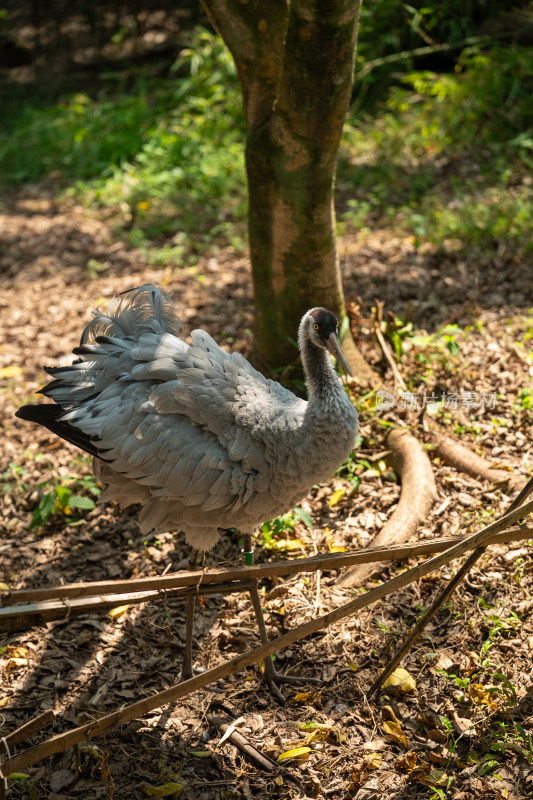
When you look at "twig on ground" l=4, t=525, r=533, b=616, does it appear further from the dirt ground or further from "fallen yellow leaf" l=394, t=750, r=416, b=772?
"fallen yellow leaf" l=394, t=750, r=416, b=772

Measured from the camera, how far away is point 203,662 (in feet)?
12.6

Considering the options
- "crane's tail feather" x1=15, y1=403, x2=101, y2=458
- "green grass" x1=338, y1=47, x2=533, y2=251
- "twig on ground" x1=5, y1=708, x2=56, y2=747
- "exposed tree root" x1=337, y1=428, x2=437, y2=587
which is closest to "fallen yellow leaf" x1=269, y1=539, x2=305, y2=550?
"exposed tree root" x1=337, y1=428, x2=437, y2=587

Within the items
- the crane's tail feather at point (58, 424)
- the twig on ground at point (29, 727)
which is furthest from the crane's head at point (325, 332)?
the twig on ground at point (29, 727)

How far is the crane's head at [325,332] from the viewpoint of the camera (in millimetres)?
3646

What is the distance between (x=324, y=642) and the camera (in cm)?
388

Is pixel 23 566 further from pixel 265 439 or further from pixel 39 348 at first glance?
pixel 39 348

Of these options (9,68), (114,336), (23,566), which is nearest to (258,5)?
(114,336)

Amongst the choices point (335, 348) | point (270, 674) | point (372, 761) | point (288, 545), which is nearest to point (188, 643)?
point (270, 674)

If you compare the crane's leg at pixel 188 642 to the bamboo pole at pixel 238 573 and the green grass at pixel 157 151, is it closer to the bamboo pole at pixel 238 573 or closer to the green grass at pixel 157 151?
the bamboo pole at pixel 238 573

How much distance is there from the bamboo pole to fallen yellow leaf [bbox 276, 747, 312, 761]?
93 cm

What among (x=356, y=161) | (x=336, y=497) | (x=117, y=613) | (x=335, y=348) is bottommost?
(x=117, y=613)

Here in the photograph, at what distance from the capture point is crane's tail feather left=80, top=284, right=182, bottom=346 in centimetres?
416

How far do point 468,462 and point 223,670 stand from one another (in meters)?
2.43

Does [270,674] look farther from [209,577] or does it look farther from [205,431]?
[205,431]
